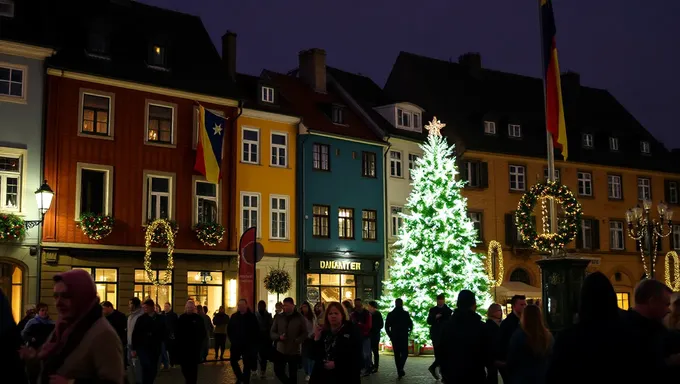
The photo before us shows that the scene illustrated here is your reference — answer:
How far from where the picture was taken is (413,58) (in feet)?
173

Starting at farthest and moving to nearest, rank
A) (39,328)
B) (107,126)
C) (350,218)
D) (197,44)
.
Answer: (350,218), (197,44), (107,126), (39,328)

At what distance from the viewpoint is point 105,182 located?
3288cm

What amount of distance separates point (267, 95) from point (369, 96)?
9796 mm

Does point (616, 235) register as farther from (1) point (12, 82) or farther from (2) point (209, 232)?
(1) point (12, 82)

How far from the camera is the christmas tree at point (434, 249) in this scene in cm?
3241

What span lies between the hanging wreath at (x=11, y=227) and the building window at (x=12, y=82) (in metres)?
4.11

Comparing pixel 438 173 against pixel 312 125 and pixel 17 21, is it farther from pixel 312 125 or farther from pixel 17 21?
pixel 17 21

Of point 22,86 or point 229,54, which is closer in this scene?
point 22,86

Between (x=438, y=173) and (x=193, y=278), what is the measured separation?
10.2 metres

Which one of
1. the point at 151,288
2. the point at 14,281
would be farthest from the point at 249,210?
the point at 14,281

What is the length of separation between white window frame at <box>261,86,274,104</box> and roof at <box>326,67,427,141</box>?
626 cm

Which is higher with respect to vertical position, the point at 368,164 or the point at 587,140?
the point at 587,140

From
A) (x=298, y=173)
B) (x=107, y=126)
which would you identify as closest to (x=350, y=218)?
(x=298, y=173)

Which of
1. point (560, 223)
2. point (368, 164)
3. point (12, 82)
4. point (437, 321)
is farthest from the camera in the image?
point (368, 164)
